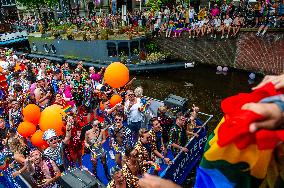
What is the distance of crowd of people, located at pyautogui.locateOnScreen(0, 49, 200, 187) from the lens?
5.83 m

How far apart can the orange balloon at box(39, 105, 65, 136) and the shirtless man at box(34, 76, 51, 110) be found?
6.45ft

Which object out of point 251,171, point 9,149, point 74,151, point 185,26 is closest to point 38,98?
point 9,149

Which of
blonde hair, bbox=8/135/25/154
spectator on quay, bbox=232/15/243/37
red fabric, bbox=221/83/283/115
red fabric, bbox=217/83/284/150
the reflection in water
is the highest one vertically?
red fabric, bbox=221/83/283/115

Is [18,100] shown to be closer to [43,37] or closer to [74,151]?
[74,151]

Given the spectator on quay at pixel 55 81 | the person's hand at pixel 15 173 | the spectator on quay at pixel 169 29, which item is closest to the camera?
the person's hand at pixel 15 173

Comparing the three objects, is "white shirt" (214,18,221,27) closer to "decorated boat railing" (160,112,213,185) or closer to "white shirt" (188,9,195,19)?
"white shirt" (188,9,195,19)

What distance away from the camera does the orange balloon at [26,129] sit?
7.61m

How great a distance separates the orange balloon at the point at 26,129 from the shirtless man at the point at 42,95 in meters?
1.55

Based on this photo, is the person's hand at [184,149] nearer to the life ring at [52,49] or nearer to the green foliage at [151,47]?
the green foliage at [151,47]

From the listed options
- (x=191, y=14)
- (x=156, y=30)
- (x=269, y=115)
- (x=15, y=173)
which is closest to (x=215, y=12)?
(x=191, y=14)

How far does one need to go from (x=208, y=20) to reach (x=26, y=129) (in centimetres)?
1585

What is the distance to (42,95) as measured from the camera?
958 centimetres

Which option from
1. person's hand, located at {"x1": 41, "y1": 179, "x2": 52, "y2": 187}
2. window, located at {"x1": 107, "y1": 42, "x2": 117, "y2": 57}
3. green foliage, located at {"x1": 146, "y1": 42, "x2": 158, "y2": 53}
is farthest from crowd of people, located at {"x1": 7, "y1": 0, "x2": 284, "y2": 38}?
person's hand, located at {"x1": 41, "y1": 179, "x2": 52, "y2": 187}

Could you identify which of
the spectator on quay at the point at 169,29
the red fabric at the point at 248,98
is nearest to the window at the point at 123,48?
the spectator on quay at the point at 169,29
